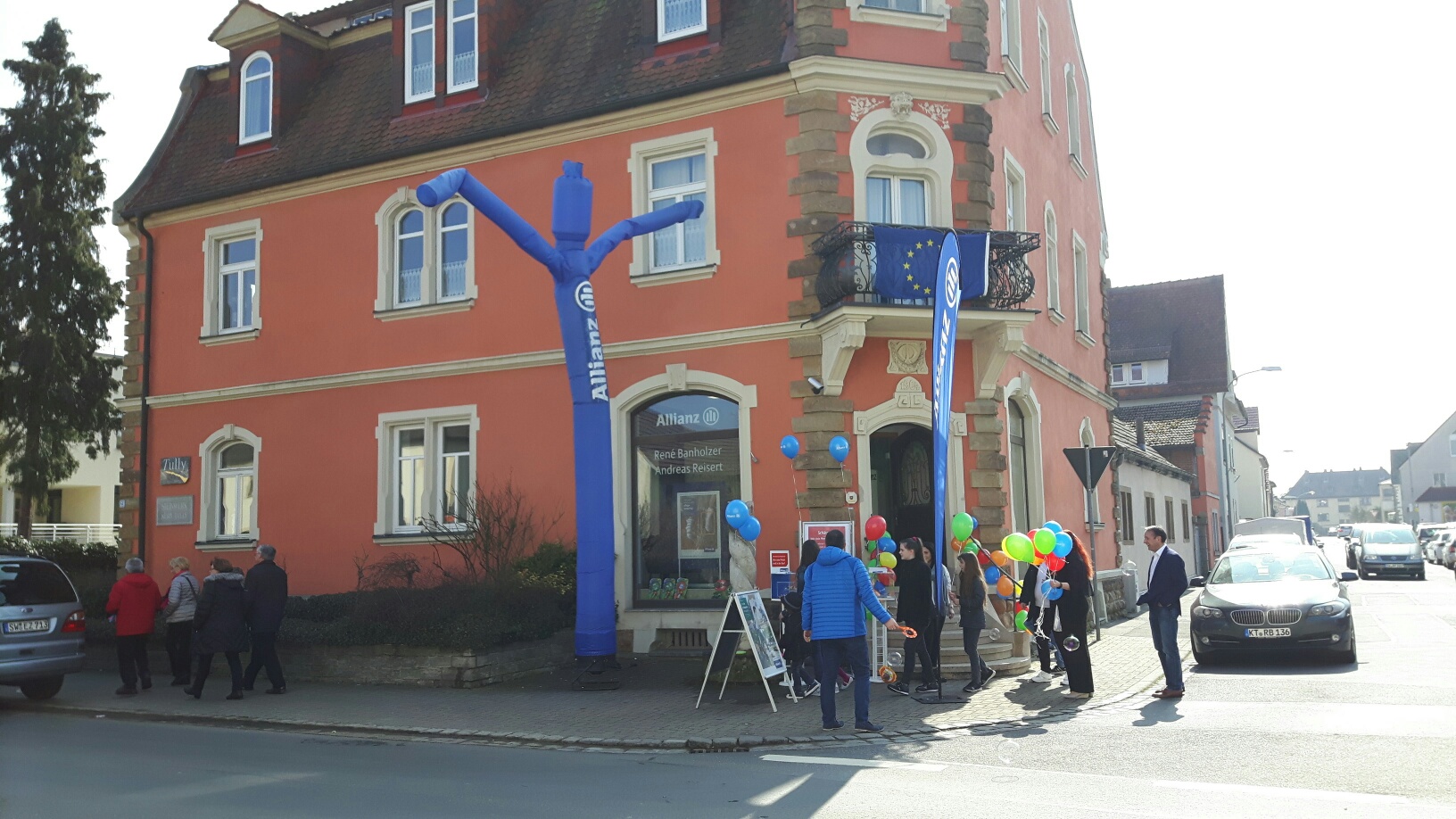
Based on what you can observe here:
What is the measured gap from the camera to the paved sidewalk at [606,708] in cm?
1089

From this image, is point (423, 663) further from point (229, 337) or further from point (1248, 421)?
point (1248, 421)

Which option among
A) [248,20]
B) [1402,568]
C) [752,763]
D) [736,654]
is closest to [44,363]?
[248,20]

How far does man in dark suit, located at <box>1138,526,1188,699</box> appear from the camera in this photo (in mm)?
12281

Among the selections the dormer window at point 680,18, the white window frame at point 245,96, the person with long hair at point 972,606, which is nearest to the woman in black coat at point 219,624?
the person with long hair at point 972,606

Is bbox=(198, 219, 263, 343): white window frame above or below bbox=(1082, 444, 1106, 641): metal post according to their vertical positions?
above

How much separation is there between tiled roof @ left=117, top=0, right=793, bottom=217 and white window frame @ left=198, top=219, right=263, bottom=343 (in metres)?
0.63

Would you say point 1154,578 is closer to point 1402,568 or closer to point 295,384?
point 295,384

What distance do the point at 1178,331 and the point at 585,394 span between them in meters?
43.6

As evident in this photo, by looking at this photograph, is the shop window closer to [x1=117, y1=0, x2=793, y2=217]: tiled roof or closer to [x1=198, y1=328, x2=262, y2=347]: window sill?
[x1=117, y1=0, x2=793, y2=217]: tiled roof

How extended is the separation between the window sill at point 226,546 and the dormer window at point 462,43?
832 centimetres

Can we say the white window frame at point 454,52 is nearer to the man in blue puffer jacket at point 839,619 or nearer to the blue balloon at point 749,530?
the blue balloon at point 749,530

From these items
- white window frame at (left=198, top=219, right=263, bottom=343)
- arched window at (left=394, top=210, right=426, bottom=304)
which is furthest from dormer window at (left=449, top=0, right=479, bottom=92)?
white window frame at (left=198, top=219, right=263, bottom=343)

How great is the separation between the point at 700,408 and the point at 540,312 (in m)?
3.07

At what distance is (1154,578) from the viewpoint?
12438mm
